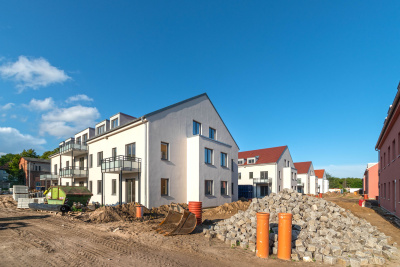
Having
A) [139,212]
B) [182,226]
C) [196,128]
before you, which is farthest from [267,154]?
[182,226]

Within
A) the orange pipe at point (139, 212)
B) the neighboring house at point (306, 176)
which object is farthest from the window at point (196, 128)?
the neighboring house at point (306, 176)

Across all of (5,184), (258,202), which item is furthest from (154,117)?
(5,184)

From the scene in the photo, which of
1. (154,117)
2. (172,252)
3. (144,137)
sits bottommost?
(172,252)

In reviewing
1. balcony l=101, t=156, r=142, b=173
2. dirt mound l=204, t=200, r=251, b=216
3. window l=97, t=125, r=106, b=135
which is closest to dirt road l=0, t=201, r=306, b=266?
balcony l=101, t=156, r=142, b=173

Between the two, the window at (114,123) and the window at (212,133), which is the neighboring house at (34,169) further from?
the window at (212,133)

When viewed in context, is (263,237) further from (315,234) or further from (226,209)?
(226,209)

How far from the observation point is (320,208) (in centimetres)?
1126

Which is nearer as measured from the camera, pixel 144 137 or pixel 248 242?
pixel 248 242

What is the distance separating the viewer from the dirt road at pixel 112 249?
282 inches

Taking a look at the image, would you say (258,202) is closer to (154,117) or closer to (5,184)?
(154,117)

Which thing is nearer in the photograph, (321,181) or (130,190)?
(130,190)

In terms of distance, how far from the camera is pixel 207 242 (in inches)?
373

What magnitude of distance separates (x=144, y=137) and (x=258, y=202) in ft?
32.2

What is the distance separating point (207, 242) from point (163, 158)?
1100 cm
